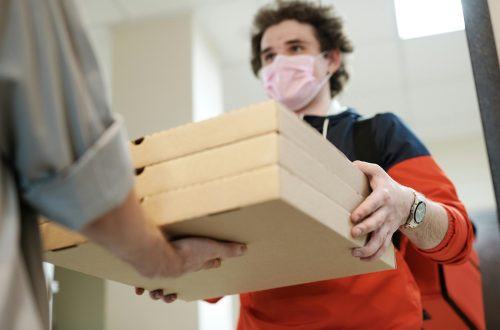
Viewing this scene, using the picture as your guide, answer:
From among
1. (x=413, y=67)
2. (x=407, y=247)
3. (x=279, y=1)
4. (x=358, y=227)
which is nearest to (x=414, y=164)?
(x=407, y=247)

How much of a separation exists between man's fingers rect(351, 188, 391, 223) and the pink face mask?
0.69 metres

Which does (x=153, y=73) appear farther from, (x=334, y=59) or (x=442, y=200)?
(x=442, y=200)

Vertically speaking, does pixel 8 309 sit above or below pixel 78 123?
below

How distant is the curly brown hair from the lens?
164cm

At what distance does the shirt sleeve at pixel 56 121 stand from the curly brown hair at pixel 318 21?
3.64ft

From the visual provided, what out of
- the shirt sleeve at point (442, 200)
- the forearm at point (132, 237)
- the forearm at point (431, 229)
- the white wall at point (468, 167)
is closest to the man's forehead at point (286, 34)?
the shirt sleeve at point (442, 200)

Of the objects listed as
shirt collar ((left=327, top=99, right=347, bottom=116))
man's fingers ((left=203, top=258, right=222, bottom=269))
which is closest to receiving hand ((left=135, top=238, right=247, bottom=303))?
man's fingers ((left=203, top=258, right=222, bottom=269))

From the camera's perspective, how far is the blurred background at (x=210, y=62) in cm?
254

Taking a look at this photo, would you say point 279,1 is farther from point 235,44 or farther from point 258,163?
point 235,44

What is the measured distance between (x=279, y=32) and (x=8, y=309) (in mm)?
1198

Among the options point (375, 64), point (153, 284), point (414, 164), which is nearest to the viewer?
point (153, 284)

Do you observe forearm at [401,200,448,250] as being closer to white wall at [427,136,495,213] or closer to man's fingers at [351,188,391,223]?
man's fingers at [351,188,391,223]

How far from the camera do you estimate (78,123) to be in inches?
22.5

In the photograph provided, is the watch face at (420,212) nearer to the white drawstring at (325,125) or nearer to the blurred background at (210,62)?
the white drawstring at (325,125)
